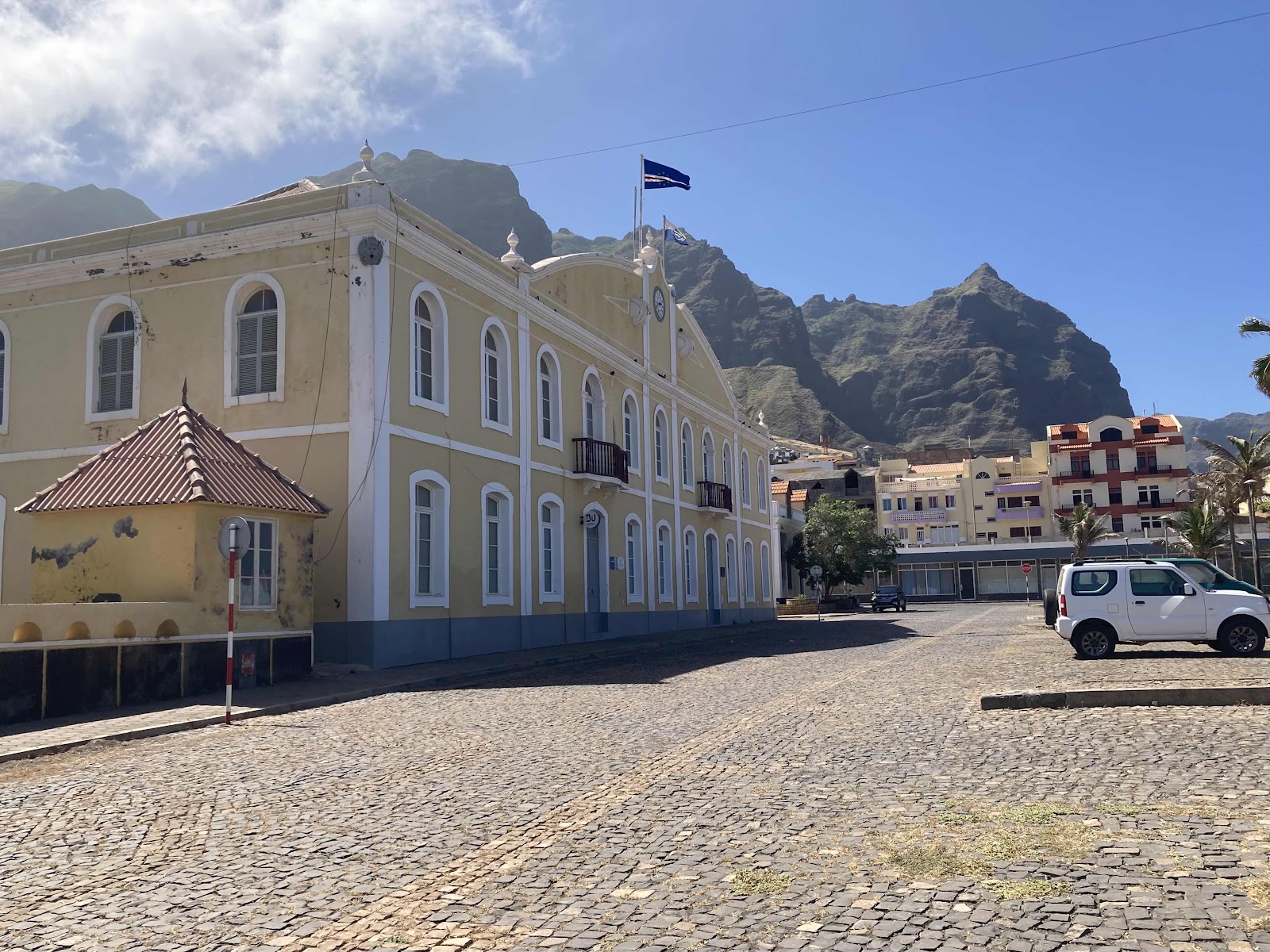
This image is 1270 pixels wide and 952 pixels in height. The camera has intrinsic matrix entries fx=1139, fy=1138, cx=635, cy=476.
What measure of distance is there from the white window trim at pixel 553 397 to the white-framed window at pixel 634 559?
17.2 ft

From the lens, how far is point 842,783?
25.9 feet

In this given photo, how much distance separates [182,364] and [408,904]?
19.3 meters

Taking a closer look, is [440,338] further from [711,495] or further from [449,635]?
[711,495]

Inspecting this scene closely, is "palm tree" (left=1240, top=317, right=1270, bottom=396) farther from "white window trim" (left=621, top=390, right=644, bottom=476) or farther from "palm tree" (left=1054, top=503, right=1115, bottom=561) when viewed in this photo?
"palm tree" (left=1054, top=503, right=1115, bottom=561)

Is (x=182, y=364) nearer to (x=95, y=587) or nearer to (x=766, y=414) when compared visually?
(x=95, y=587)

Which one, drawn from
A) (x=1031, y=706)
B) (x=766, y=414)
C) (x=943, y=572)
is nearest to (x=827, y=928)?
(x=1031, y=706)

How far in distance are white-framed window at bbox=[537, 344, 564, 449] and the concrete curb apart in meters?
17.6

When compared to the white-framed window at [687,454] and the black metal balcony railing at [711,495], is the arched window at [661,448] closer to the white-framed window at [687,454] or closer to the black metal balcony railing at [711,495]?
the white-framed window at [687,454]

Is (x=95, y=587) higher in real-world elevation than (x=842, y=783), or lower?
higher

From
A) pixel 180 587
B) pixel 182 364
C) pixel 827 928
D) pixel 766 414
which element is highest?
pixel 766 414

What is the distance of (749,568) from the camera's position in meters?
46.6

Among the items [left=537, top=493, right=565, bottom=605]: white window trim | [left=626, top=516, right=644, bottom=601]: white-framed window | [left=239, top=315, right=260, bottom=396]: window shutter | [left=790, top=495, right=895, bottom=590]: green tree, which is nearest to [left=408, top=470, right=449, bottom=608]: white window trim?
[left=239, top=315, right=260, bottom=396]: window shutter

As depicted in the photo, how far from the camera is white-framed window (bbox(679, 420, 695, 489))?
38.9 metres

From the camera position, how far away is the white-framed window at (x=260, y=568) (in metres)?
17.2
